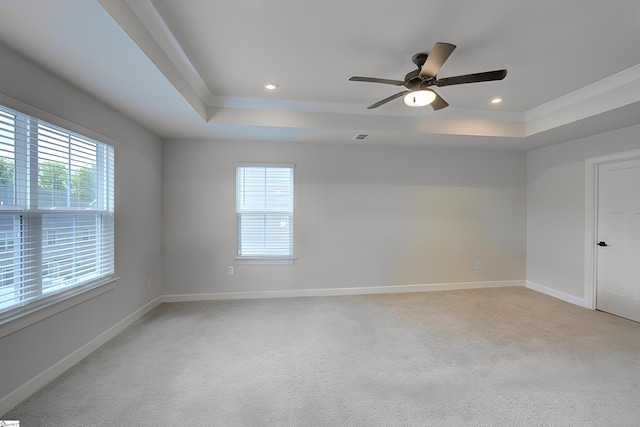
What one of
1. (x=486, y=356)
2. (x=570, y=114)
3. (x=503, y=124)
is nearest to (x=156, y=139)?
(x=486, y=356)

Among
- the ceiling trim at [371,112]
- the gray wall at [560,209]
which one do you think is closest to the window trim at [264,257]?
the ceiling trim at [371,112]

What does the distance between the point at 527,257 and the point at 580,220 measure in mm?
1038

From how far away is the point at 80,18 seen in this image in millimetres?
1348

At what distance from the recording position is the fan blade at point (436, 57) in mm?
1671

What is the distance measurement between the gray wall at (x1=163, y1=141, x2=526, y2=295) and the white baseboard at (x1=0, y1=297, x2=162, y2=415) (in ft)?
3.37

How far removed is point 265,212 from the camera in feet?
12.6

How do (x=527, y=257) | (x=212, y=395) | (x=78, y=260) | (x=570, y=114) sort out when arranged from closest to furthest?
(x=212, y=395)
(x=78, y=260)
(x=570, y=114)
(x=527, y=257)

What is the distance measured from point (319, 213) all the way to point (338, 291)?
125cm

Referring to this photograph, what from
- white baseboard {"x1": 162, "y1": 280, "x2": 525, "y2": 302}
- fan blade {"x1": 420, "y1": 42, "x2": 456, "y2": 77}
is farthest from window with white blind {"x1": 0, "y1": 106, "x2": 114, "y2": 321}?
fan blade {"x1": 420, "y1": 42, "x2": 456, "y2": 77}

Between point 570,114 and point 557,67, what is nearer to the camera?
point 557,67

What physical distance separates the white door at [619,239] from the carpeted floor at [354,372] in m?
0.27

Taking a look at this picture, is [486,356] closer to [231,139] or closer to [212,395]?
[212,395]

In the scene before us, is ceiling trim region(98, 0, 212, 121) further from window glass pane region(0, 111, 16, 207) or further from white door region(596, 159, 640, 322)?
white door region(596, 159, 640, 322)

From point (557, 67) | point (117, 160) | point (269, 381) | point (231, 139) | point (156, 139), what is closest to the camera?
point (269, 381)
